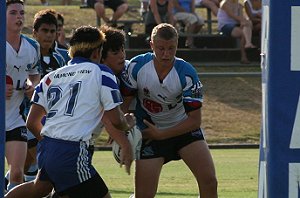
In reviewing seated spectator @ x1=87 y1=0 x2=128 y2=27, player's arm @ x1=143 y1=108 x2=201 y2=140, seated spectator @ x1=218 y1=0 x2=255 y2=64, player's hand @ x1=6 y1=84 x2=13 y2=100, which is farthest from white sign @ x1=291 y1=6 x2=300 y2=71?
seated spectator @ x1=87 y1=0 x2=128 y2=27

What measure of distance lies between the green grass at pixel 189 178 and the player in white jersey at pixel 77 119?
160 inches

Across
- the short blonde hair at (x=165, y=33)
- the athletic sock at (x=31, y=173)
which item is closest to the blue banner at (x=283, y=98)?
the short blonde hair at (x=165, y=33)

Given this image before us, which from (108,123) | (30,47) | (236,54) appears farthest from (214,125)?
(108,123)

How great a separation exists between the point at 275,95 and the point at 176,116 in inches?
110

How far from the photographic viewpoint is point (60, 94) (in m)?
8.14

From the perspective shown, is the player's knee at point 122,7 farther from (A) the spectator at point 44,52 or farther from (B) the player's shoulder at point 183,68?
(B) the player's shoulder at point 183,68

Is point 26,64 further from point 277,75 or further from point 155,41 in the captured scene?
point 277,75

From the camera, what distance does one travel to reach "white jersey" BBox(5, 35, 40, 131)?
10.8m

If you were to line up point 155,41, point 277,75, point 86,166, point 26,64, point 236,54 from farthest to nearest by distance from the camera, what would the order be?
Result: point 236,54, point 26,64, point 155,41, point 86,166, point 277,75

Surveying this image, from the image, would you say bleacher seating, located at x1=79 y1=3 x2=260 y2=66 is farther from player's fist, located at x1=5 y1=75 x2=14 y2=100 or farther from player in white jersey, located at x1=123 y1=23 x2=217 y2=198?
player in white jersey, located at x1=123 y1=23 x2=217 y2=198

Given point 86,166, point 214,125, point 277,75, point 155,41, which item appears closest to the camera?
point 277,75

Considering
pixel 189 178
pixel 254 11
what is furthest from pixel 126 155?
pixel 254 11

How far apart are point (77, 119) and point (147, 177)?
1.81 m

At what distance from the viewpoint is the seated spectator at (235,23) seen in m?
23.9
